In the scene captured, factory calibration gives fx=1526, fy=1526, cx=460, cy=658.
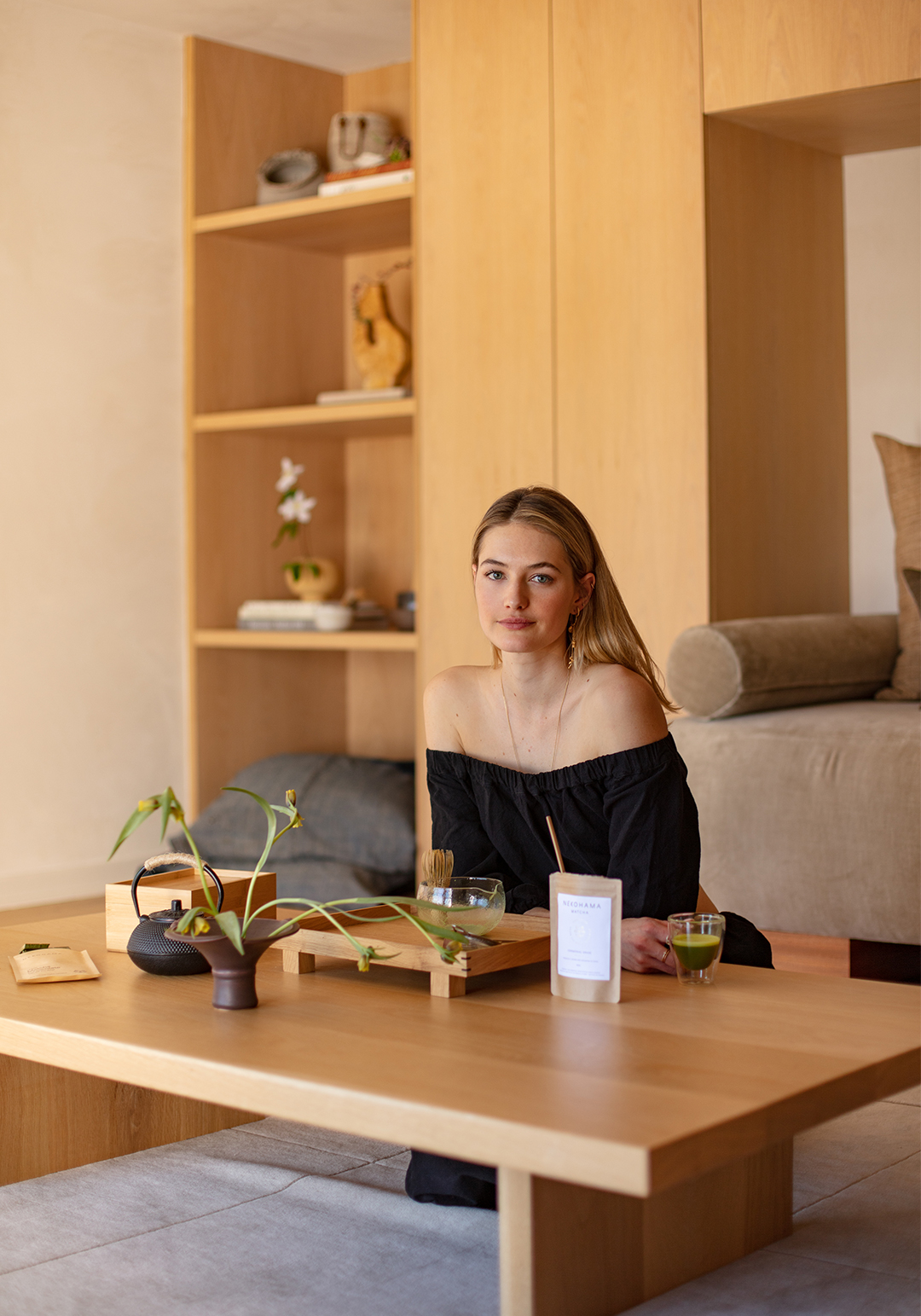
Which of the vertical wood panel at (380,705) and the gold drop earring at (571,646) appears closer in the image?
the gold drop earring at (571,646)

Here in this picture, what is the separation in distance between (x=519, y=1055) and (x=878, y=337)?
2838 millimetres

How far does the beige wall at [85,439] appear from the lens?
3961mm

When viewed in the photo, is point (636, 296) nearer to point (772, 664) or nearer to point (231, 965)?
point (772, 664)

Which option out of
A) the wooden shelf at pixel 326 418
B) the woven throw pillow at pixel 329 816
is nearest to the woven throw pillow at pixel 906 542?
the wooden shelf at pixel 326 418

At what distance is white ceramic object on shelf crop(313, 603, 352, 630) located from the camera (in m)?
4.14

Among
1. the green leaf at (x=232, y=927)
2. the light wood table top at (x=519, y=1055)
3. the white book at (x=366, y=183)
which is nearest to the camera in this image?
the light wood table top at (x=519, y=1055)

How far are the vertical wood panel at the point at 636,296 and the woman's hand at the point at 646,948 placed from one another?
5.72ft

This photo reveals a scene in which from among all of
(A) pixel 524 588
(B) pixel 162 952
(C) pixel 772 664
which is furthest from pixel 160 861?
(C) pixel 772 664

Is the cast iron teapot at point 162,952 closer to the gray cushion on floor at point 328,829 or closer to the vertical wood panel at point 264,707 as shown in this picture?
the gray cushion on floor at point 328,829

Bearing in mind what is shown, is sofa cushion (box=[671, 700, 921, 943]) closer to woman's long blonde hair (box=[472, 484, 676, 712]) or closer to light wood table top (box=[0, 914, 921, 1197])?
woman's long blonde hair (box=[472, 484, 676, 712])

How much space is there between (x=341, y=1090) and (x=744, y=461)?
2490mm

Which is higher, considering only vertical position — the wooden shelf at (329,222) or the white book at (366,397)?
the wooden shelf at (329,222)

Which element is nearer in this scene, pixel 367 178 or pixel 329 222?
pixel 367 178

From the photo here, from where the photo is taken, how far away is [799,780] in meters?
2.83
